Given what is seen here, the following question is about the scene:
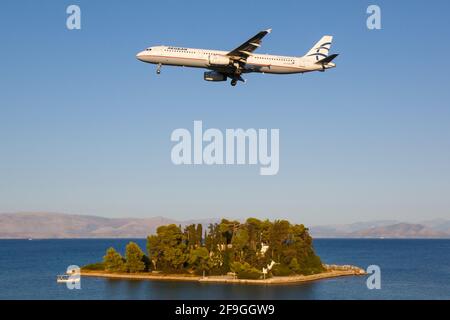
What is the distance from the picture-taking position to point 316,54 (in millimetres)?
104000

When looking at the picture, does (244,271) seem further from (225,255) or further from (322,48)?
(322,48)

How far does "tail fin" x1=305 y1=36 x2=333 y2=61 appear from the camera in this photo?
344 feet

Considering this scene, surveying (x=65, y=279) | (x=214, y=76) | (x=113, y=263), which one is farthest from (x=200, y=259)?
(x=214, y=76)

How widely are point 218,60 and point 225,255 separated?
8807 cm

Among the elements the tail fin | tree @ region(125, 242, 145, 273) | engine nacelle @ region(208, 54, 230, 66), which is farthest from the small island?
engine nacelle @ region(208, 54, 230, 66)

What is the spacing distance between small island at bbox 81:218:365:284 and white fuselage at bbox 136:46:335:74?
76.5 m

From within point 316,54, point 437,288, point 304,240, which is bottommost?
point 437,288

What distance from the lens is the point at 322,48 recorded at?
351 feet

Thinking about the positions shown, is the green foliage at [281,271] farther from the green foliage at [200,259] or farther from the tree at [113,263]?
the tree at [113,263]

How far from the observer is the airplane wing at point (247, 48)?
83.9 meters

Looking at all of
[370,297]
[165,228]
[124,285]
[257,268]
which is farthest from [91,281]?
[370,297]

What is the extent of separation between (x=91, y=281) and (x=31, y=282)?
24.7m

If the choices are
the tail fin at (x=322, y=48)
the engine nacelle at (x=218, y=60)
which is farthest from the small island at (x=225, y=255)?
the engine nacelle at (x=218, y=60)
